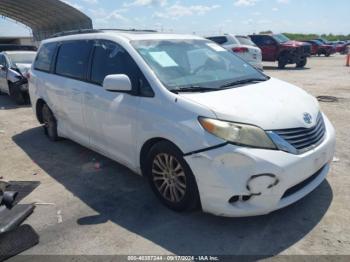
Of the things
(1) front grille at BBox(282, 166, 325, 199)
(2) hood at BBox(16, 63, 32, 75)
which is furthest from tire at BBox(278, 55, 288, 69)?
(1) front grille at BBox(282, 166, 325, 199)

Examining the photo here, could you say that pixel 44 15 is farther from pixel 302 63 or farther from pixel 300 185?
pixel 300 185

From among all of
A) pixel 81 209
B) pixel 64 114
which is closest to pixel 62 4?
pixel 64 114

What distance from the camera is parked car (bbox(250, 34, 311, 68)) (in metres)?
19.1

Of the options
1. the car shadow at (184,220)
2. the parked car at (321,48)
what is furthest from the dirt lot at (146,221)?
the parked car at (321,48)

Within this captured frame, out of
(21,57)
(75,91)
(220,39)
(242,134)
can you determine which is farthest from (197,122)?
(220,39)

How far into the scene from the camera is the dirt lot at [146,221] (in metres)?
3.08

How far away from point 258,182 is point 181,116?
2.99 ft

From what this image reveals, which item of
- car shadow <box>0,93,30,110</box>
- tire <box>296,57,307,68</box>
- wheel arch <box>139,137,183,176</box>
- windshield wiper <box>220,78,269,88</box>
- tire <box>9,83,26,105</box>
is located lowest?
car shadow <box>0,93,30,110</box>

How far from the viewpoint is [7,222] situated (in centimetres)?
328

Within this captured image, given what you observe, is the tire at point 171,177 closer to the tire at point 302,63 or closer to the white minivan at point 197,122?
the white minivan at point 197,122

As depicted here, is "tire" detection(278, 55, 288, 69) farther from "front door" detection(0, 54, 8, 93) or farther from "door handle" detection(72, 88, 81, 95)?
"door handle" detection(72, 88, 81, 95)

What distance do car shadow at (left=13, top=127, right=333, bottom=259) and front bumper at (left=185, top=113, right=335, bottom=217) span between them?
0.87 ft

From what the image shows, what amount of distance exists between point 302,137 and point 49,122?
4486 millimetres

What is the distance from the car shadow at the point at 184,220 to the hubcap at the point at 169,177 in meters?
0.22
